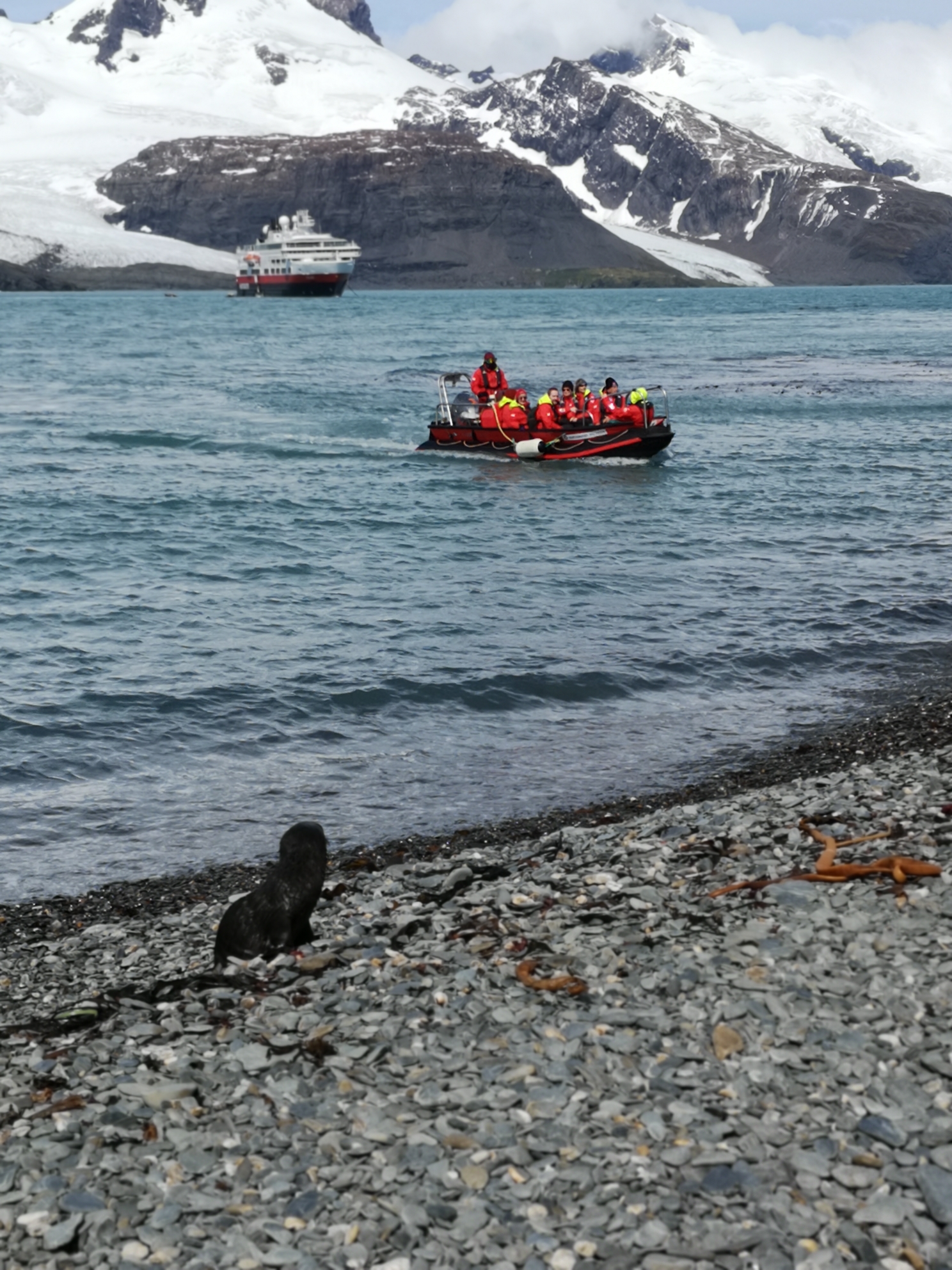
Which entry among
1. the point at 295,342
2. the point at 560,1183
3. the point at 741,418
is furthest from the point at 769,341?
the point at 560,1183

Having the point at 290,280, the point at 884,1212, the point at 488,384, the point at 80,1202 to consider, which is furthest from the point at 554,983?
the point at 290,280

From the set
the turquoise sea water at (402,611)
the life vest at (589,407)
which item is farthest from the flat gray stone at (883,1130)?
the life vest at (589,407)

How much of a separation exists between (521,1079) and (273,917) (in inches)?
87.1

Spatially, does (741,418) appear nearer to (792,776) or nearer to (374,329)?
(792,776)

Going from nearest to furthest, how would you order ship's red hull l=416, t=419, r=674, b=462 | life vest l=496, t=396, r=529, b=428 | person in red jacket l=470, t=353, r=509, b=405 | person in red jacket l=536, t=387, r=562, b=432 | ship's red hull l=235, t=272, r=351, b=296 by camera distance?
ship's red hull l=416, t=419, r=674, b=462
person in red jacket l=536, t=387, r=562, b=432
life vest l=496, t=396, r=529, b=428
person in red jacket l=470, t=353, r=509, b=405
ship's red hull l=235, t=272, r=351, b=296

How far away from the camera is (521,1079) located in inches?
229

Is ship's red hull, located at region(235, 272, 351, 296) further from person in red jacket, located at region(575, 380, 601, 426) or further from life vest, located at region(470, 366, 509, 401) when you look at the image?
person in red jacket, located at region(575, 380, 601, 426)

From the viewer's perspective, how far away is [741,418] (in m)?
42.5

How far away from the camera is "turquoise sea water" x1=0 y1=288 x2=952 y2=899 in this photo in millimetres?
12484

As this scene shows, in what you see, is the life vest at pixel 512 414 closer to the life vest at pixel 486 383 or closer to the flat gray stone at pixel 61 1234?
the life vest at pixel 486 383

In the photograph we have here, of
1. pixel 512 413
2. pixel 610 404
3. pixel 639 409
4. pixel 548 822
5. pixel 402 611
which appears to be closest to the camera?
pixel 548 822

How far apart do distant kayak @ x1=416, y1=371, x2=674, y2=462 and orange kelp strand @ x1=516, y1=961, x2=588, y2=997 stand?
26.9 metres

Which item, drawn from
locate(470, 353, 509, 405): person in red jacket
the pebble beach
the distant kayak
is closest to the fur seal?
the pebble beach

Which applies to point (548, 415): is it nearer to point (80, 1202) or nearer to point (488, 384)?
point (488, 384)
